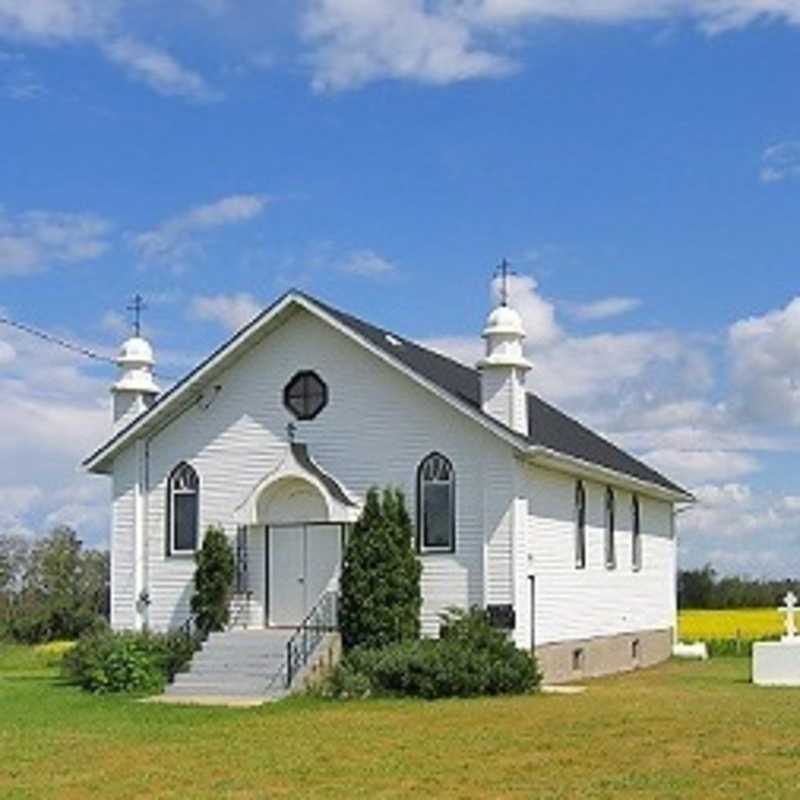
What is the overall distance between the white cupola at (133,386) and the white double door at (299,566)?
460cm

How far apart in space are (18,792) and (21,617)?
40.5 metres

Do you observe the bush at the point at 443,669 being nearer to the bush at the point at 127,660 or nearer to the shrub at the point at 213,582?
the bush at the point at 127,660

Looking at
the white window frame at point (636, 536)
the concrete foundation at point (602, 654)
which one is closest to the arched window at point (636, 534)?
the white window frame at point (636, 536)

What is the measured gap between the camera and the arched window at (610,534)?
36562mm

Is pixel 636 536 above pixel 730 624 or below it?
above

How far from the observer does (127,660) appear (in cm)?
2927

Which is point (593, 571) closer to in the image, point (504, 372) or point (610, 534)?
point (610, 534)

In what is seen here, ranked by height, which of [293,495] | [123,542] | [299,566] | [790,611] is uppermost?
[293,495]

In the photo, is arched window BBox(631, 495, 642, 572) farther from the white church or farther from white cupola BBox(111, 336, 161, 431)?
white cupola BBox(111, 336, 161, 431)

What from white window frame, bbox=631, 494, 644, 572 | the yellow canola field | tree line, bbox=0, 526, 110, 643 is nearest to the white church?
white window frame, bbox=631, 494, 644, 572

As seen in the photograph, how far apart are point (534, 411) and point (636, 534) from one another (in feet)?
14.2

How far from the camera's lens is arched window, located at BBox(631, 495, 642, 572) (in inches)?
1529

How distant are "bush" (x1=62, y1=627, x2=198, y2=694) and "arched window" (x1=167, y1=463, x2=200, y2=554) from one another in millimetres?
2111

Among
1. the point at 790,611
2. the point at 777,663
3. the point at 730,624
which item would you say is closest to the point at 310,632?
the point at 777,663
